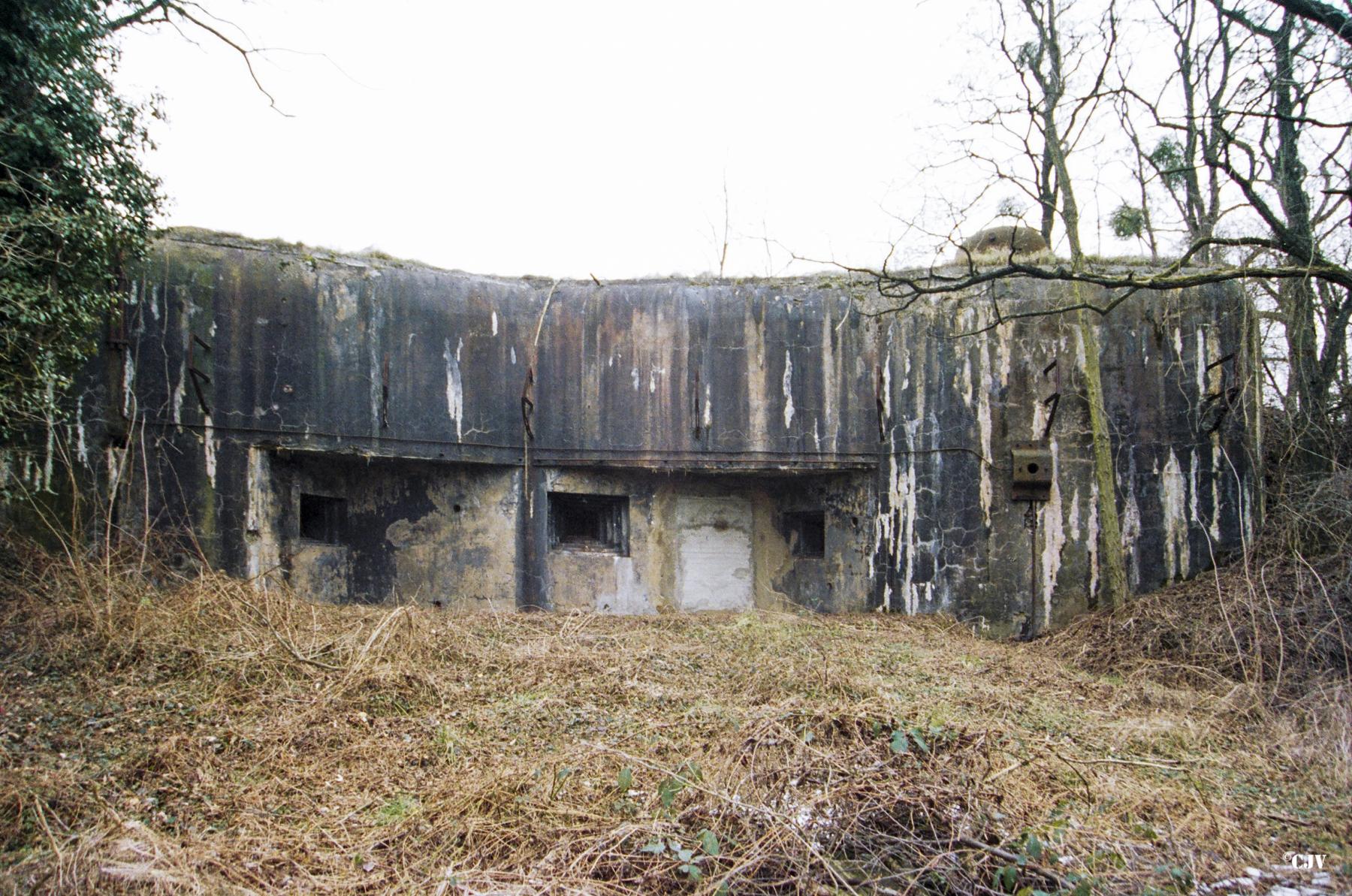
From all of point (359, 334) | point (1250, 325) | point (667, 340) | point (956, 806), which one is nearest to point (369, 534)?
point (359, 334)

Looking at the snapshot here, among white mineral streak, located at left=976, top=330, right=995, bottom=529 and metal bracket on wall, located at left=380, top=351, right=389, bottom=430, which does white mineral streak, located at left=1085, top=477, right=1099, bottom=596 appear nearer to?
white mineral streak, located at left=976, top=330, right=995, bottom=529

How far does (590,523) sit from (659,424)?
1.53 m

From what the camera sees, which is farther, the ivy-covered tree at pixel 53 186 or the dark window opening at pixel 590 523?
the dark window opening at pixel 590 523

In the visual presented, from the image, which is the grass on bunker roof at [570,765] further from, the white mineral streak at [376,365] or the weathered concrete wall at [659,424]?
the white mineral streak at [376,365]

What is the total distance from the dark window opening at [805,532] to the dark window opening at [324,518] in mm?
4680

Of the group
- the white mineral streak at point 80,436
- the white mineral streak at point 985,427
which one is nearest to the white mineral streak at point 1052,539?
Result: the white mineral streak at point 985,427

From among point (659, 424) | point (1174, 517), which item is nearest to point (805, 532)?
point (659, 424)

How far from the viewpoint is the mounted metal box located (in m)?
7.91

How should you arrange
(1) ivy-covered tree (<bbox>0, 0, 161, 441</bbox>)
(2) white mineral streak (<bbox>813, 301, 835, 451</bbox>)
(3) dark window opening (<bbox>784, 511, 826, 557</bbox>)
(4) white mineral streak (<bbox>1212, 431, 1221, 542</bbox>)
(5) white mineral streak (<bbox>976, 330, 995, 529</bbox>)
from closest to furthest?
1. (1) ivy-covered tree (<bbox>0, 0, 161, 441</bbox>)
2. (4) white mineral streak (<bbox>1212, 431, 1221, 542</bbox>)
3. (5) white mineral streak (<bbox>976, 330, 995, 529</bbox>)
4. (2) white mineral streak (<bbox>813, 301, 835, 451</bbox>)
5. (3) dark window opening (<bbox>784, 511, 826, 557</bbox>)

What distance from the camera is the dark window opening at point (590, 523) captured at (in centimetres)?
903

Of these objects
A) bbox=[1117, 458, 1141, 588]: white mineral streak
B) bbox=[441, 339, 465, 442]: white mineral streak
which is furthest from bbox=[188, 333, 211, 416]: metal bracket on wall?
bbox=[1117, 458, 1141, 588]: white mineral streak

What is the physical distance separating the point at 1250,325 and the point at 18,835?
31.0 ft

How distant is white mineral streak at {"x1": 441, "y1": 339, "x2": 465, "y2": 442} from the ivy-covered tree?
9.89 ft

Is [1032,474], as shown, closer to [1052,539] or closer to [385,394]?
[1052,539]
